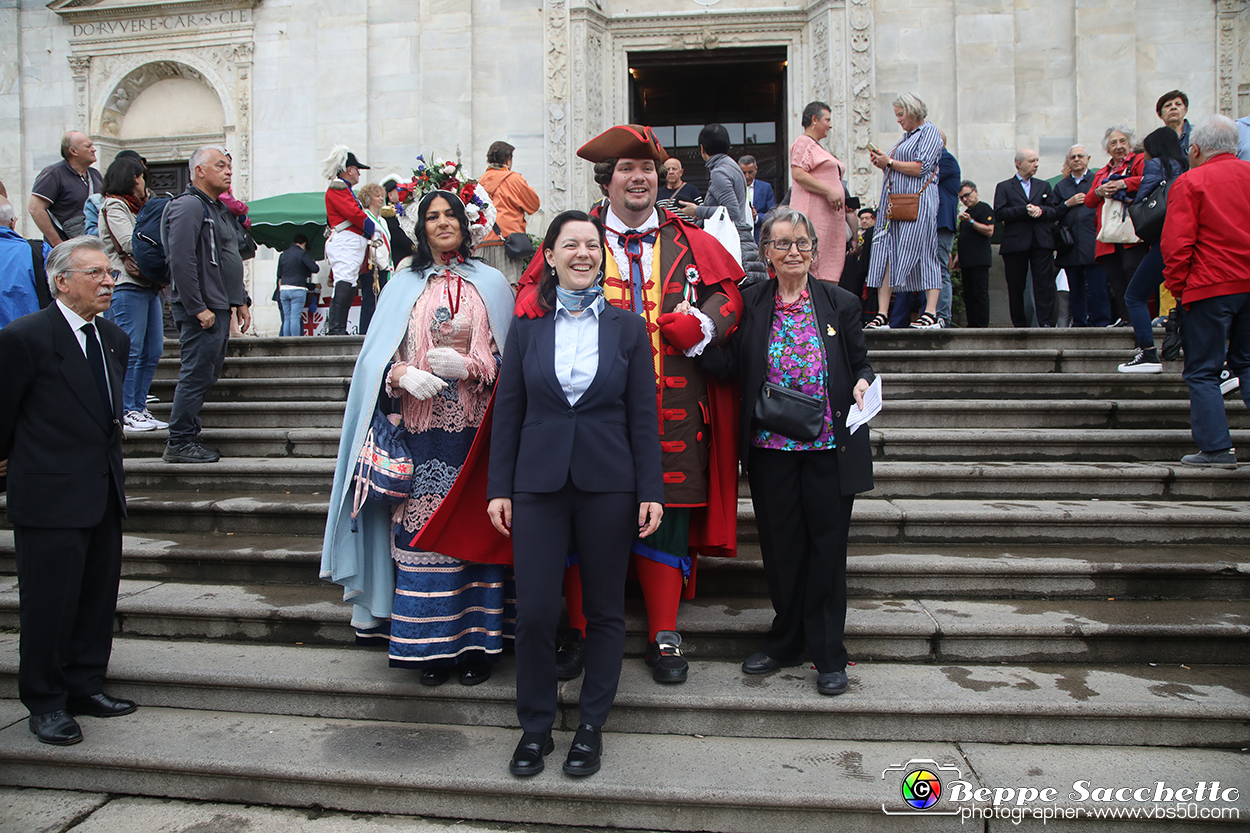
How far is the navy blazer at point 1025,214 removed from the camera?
816cm

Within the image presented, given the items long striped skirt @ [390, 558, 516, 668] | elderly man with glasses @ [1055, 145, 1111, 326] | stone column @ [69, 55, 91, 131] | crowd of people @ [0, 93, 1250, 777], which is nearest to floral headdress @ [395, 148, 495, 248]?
crowd of people @ [0, 93, 1250, 777]

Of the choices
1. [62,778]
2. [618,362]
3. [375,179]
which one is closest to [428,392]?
[618,362]

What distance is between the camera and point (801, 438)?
324 centimetres

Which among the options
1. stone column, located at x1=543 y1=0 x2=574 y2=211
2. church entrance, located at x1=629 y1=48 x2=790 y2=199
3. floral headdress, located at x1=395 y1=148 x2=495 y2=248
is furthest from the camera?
church entrance, located at x1=629 y1=48 x2=790 y2=199

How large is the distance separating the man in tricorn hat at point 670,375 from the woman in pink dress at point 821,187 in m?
3.27

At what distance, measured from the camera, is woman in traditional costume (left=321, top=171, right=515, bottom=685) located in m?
3.30

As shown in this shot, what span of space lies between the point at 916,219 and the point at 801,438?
15.7 ft

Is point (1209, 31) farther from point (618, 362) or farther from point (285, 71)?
point (285, 71)

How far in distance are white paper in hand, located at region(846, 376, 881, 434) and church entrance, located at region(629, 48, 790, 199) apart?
1083 cm

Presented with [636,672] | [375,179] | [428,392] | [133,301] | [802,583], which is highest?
[375,179]

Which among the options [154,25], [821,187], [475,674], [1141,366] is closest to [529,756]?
[475,674]

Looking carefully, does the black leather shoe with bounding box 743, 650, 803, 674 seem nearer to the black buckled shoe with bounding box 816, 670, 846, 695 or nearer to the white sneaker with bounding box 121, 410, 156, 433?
the black buckled shoe with bounding box 816, 670, 846, 695

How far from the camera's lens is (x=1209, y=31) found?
11.2m

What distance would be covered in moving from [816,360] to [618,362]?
0.92 metres
